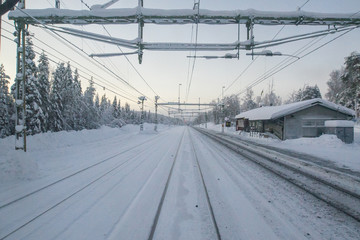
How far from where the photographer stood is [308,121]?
21.2 meters

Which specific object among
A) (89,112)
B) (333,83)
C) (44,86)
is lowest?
(89,112)

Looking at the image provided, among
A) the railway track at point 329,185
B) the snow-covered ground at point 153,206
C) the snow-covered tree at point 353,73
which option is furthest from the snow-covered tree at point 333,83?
the snow-covered ground at point 153,206

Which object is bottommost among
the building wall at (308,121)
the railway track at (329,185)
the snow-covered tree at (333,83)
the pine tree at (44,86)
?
the railway track at (329,185)

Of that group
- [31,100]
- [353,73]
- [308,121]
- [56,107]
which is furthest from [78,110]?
[353,73]

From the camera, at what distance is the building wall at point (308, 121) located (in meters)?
20.9

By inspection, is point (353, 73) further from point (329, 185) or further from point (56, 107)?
point (56, 107)

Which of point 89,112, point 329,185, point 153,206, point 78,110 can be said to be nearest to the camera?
point 153,206

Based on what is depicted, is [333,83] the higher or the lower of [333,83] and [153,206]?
the higher

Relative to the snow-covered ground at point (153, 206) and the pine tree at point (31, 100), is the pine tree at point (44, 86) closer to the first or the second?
the pine tree at point (31, 100)

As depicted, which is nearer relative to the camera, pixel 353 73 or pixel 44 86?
pixel 44 86

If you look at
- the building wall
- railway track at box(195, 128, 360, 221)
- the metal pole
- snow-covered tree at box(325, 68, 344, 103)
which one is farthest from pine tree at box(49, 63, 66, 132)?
snow-covered tree at box(325, 68, 344, 103)

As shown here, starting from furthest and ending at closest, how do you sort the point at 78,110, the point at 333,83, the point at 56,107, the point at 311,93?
1. the point at 333,83
2. the point at 311,93
3. the point at 78,110
4. the point at 56,107

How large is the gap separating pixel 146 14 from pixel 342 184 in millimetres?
9452

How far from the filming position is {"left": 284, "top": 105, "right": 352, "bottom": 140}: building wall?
2094 cm
